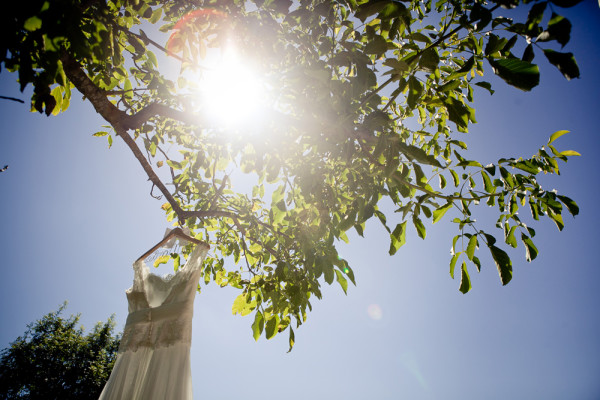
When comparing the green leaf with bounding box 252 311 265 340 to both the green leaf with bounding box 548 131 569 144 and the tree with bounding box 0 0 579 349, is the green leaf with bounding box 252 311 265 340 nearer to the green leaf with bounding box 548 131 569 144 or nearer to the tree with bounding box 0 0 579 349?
the tree with bounding box 0 0 579 349

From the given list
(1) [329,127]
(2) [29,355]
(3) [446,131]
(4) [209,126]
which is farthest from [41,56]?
(2) [29,355]

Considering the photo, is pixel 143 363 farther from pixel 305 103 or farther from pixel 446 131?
pixel 446 131

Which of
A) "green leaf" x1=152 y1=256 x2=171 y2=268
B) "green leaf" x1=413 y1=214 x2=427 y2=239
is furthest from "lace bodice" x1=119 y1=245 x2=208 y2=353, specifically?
"green leaf" x1=413 y1=214 x2=427 y2=239

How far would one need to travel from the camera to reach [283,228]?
247cm

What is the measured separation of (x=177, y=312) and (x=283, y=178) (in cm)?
144

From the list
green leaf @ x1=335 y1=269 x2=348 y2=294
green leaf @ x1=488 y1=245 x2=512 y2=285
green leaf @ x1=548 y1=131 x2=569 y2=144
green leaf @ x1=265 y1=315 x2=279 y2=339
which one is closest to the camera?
green leaf @ x1=488 y1=245 x2=512 y2=285

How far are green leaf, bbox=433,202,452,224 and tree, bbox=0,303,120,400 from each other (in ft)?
70.4

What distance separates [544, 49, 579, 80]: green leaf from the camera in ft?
2.43

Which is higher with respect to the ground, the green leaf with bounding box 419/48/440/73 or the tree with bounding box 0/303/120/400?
the tree with bounding box 0/303/120/400

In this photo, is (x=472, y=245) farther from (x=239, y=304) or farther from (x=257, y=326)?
(x=239, y=304)

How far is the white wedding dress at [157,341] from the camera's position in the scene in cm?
186

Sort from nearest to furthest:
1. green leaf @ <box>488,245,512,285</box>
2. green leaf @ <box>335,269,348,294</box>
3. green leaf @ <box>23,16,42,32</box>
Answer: green leaf @ <box>23,16,42,32</box>, green leaf @ <box>488,245,512,285</box>, green leaf @ <box>335,269,348,294</box>

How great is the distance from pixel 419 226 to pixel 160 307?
213cm

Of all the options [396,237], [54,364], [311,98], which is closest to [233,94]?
[311,98]
